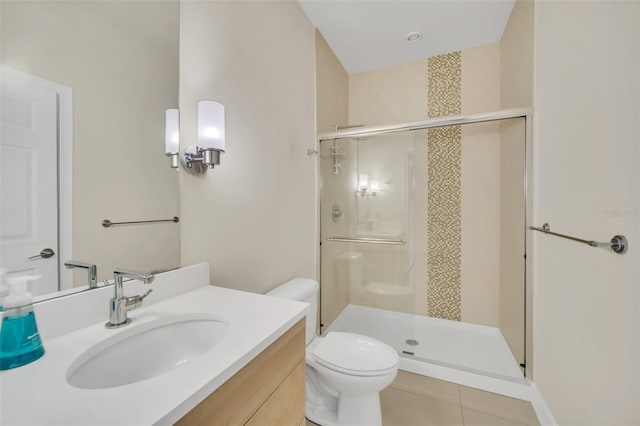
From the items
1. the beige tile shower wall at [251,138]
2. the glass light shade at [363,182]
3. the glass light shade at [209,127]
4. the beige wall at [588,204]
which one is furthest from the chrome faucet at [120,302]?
the glass light shade at [363,182]

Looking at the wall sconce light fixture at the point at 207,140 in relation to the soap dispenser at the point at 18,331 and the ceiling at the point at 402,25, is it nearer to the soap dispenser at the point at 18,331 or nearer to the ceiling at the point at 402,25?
Answer: the soap dispenser at the point at 18,331

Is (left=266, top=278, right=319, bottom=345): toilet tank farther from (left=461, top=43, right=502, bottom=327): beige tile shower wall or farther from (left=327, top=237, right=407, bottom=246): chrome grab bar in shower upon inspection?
(left=461, top=43, right=502, bottom=327): beige tile shower wall

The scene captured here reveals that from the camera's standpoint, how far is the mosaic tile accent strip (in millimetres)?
2438

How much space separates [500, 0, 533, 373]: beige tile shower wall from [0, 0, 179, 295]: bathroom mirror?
2.02 m

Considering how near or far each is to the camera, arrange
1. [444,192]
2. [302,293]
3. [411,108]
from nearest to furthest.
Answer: [302,293] < [444,192] < [411,108]

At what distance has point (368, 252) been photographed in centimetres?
235

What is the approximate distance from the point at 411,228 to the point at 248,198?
1.44 m

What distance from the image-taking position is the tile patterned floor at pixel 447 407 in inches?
57.0

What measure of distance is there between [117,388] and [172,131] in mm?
864

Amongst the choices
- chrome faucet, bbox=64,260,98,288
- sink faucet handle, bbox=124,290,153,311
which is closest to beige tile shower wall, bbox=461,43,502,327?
Result: sink faucet handle, bbox=124,290,153,311

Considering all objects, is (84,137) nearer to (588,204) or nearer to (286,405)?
(286,405)

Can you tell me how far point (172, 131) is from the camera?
1028 millimetres

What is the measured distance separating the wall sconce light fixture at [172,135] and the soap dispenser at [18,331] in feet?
1.91

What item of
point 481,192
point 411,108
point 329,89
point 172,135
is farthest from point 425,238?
point 172,135
